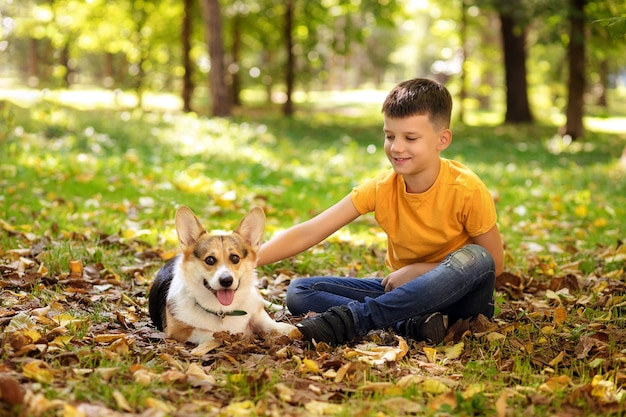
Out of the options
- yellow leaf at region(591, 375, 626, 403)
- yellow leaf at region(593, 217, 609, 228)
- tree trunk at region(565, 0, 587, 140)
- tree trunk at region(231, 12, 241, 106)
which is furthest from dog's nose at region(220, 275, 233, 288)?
tree trunk at region(231, 12, 241, 106)

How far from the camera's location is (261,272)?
5566 mm

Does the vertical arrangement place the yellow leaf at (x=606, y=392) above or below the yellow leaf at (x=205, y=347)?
below

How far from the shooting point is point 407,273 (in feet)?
13.8

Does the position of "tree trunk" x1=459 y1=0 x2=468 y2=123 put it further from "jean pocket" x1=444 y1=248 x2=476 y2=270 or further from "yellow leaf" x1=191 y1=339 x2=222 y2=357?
"yellow leaf" x1=191 y1=339 x2=222 y2=357

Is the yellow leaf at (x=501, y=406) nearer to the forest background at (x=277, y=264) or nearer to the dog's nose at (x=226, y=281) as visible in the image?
the forest background at (x=277, y=264)

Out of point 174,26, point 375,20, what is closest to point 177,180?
point 375,20

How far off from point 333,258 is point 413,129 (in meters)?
2.08

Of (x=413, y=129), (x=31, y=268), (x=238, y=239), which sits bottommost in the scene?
(x=31, y=268)

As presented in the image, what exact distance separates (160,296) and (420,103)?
1.91 meters

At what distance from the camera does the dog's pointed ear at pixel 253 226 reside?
13.1 ft

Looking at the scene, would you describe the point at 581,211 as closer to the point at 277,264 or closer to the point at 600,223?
the point at 600,223

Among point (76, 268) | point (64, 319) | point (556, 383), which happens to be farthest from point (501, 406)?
point (76, 268)

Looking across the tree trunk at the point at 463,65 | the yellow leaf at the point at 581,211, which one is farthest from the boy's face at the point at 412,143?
the tree trunk at the point at 463,65

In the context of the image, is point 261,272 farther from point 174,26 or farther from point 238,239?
point 174,26
